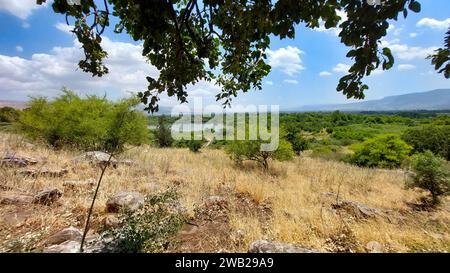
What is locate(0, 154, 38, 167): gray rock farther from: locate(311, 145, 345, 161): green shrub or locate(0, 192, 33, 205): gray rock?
locate(311, 145, 345, 161): green shrub

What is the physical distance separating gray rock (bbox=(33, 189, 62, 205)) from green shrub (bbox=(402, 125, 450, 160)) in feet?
115

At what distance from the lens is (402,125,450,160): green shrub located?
1110 inches

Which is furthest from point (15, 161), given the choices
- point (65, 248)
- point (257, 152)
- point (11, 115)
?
point (11, 115)

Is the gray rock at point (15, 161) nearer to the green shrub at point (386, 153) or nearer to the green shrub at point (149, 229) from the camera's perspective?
the green shrub at point (149, 229)

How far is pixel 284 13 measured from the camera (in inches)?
72.5

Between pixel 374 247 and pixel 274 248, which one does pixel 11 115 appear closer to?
pixel 274 248

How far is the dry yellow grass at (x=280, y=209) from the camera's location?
11.6ft

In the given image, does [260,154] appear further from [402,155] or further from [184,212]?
[402,155]

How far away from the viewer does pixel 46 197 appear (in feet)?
14.5

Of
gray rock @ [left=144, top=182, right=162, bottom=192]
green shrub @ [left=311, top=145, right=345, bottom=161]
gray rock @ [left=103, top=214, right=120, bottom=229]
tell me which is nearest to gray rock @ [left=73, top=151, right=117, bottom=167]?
gray rock @ [left=144, top=182, right=162, bottom=192]

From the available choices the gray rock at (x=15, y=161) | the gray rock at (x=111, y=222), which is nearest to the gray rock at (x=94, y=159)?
the gray rock at (x=15, y=161)

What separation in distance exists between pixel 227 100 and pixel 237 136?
31.5 ft
